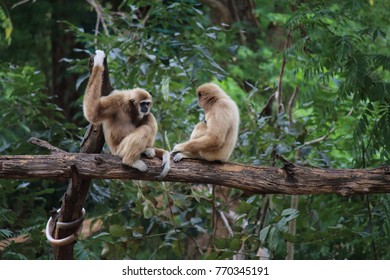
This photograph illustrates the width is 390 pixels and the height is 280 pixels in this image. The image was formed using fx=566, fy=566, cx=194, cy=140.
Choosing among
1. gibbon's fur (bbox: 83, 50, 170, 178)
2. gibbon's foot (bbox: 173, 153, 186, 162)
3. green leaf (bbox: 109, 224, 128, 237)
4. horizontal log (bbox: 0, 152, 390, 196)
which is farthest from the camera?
green leaf (bbox: 109, 224, 128, 237)

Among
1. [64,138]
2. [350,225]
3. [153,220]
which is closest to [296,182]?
[350,225]

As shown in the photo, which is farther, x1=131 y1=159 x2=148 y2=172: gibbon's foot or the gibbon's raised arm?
the gibbon's raised arm

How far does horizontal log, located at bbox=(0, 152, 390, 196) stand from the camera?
16.3 feet

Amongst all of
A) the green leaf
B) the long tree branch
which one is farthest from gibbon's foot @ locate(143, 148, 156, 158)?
the green leaf

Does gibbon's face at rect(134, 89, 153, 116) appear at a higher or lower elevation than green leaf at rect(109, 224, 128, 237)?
higher

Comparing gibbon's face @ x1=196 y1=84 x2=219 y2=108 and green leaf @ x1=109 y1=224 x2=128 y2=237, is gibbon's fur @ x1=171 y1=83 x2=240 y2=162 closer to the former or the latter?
gibbon's face @ x1=196 y1=84 x2=219 y2=108

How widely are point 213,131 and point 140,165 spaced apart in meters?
0.99

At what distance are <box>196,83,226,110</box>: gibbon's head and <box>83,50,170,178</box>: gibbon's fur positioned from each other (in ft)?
2.36

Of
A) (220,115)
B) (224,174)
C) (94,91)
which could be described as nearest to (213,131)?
(220,115)

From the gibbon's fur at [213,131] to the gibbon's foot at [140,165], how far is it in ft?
1.06

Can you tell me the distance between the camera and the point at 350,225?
763 cm

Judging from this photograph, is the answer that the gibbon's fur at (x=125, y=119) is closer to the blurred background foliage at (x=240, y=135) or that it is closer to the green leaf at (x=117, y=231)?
the blurred background foliage at (x=240, y=135)

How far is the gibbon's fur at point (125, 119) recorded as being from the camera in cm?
523
